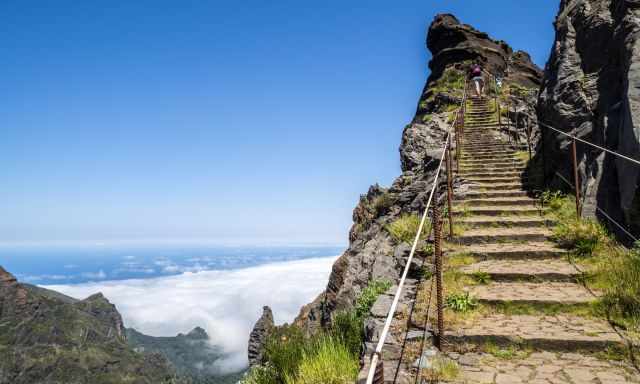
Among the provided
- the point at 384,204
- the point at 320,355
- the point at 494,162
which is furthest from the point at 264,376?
the point at 384,204

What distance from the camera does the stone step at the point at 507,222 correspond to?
9719 mm

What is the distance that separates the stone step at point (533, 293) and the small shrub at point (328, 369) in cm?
257

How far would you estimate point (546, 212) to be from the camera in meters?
10.2

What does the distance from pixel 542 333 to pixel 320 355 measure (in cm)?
313

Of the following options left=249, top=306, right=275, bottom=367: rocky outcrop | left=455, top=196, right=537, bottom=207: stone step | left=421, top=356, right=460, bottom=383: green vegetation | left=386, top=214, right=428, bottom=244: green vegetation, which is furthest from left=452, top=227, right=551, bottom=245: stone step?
left=249, top=306, right=275, bottom=367: rocky outcrop

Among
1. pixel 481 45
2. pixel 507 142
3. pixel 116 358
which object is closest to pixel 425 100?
pixel 481 45

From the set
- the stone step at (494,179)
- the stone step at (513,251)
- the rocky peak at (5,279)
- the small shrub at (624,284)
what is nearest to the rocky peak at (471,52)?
the stone step at (494,179)

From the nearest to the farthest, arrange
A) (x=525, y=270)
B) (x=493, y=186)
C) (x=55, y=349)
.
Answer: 1. (x=525, y=270)
2. (x=493, y=186)
3. (x=55, y=349)

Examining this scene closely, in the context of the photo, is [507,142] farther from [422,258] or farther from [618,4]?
[422,258]

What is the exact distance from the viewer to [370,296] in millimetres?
8258

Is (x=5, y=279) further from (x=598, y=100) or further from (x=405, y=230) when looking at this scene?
(x=598, y=100)

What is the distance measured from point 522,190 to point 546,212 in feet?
6.82

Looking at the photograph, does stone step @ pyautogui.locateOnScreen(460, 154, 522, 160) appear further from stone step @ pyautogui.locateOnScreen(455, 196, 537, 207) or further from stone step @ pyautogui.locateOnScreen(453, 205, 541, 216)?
stone step @ pyautogui.locateOnScreen(453, 205, 541, 216)

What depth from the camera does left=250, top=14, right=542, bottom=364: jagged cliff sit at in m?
13.0
